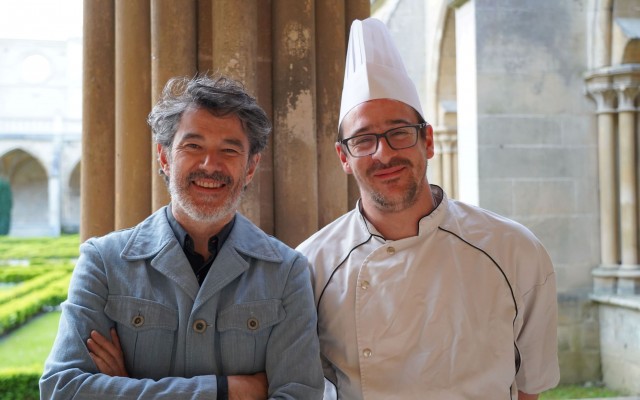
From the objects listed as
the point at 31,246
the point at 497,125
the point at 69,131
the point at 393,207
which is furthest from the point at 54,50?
the point at 393,207

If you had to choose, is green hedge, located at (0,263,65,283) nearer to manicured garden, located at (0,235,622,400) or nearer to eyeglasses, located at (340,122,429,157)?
manicured garden, located at (0,235,622,400)

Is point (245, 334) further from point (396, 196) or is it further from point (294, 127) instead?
point (294, 127)

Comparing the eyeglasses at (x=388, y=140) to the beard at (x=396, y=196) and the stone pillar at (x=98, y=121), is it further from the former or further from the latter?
the stone pillar at (x=98, y=121)

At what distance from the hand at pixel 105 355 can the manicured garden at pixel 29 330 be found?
3255mm

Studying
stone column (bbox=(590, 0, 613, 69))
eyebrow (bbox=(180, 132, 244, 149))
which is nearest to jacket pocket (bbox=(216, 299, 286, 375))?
eyebrow (bbox=(180, 132, 244, 149))

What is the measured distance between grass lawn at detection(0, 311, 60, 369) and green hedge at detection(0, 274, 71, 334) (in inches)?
4.1

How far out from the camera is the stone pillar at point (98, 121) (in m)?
2.15

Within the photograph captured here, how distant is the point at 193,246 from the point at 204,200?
13 centimetres

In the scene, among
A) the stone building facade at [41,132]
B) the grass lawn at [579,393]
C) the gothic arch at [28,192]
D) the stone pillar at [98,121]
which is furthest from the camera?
the gothic arch at [28,192]

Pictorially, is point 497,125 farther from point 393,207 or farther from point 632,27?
point 393,207

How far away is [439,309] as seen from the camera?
1321 mm

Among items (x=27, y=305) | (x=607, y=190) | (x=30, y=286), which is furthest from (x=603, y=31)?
(x=30, y=286)

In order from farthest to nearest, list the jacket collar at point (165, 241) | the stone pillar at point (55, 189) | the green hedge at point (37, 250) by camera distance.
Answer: the stone pillar at point (55, 189) < the green hedge at point (37, 250) < the jacket collar at point (165, 241)

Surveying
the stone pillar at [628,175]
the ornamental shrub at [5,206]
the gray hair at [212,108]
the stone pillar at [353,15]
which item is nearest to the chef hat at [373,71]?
the gray hair at [212,108]
